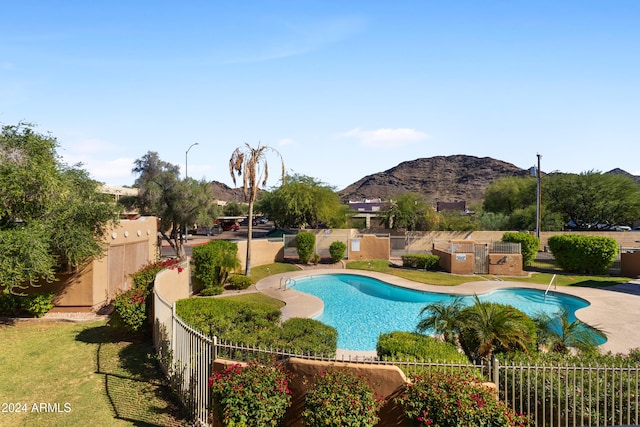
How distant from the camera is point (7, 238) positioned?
33.6ft

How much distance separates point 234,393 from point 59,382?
503 cm

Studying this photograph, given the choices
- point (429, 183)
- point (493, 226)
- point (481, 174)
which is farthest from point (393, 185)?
point (493, 226)

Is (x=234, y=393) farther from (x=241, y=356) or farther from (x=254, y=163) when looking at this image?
(x=254, y=163)

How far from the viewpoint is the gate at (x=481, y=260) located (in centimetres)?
2453

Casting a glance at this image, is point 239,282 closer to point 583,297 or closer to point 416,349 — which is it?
point 416,349

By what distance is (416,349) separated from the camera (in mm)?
7160

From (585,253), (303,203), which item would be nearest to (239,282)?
(303,203)

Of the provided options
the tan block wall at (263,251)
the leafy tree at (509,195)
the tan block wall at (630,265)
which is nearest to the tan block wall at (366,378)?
the tan block wall at (263,251)

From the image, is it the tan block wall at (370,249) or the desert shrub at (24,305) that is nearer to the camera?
the desert shrub at (24,305)

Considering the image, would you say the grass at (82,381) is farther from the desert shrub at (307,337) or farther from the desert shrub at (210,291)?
the desert shrub at (210,291)

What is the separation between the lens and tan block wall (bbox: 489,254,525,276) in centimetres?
2408

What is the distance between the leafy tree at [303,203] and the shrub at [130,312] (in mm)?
26146

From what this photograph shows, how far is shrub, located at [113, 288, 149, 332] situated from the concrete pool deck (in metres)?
5.79

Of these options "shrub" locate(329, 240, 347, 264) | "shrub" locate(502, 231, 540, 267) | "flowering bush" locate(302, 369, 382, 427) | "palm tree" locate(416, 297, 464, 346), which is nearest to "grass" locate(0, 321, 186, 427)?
"flowering bush" locate(302, 369, 382, 427)
